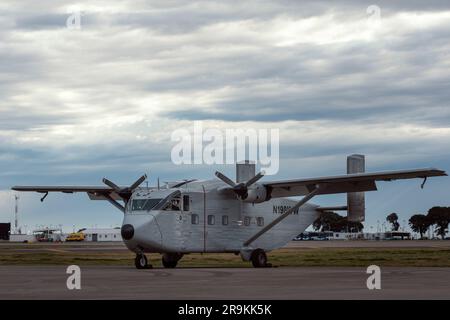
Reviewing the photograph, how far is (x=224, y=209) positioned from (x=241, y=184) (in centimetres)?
224

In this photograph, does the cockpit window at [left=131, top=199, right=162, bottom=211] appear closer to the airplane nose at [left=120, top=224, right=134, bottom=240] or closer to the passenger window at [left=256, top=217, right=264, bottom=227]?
the airplane nose at [left=120, top=224, right=134, bottom=240]

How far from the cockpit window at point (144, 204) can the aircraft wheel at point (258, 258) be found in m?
6.78

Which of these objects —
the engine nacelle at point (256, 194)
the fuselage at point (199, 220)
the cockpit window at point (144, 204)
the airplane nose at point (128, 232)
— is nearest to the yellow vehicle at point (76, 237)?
the fuselage at point (199, 220)

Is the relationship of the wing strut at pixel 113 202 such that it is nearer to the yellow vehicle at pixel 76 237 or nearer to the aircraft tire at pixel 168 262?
the aircraft tire at pixel 168 262

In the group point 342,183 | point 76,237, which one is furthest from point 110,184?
point 76,237

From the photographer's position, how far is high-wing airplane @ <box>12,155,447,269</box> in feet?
128

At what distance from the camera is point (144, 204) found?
39.6 metres

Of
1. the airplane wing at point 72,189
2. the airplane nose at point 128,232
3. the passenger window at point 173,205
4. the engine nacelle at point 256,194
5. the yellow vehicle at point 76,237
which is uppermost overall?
the airplane wing at point 72,189

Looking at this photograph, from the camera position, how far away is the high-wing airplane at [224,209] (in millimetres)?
39125

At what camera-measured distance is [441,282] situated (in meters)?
26.6

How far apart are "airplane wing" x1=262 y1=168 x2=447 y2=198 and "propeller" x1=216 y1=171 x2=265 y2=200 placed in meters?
1.13

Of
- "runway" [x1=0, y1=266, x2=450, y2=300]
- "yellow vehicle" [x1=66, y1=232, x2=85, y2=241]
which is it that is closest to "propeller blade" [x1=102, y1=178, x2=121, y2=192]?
"runway" [x1=0, y1=266, x2=450, y2=300]

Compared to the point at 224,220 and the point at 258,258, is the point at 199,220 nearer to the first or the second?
the point at 224,220

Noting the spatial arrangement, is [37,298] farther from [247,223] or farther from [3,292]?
[247,223]
